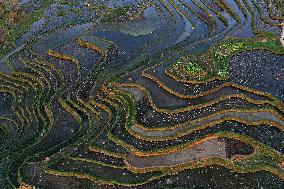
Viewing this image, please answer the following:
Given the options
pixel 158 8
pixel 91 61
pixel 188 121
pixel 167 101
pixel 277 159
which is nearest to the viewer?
pixel 277 159

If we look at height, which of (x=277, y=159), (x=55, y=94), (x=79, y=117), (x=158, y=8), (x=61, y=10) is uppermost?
(x=61, y=10)

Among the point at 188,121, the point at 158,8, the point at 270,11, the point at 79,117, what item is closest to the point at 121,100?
the point at 79,117

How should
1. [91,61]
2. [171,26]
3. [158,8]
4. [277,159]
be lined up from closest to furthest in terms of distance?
[277,159]
[91,61]
[171,26]
[158,8]

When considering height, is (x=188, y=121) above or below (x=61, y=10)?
below

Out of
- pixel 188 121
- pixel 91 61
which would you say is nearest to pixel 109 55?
pixel 91 61

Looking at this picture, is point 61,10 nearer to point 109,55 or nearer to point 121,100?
point 109,55

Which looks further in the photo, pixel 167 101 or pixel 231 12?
pixel 231 12
